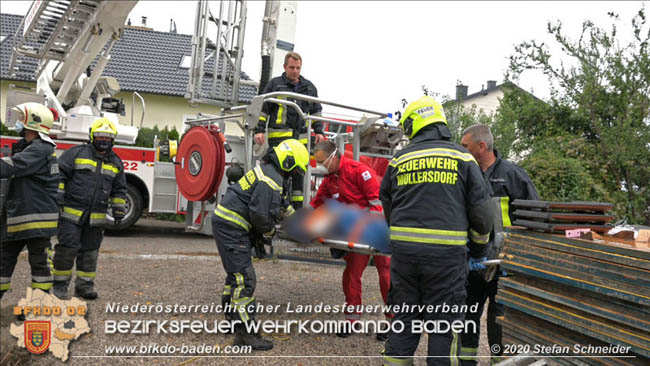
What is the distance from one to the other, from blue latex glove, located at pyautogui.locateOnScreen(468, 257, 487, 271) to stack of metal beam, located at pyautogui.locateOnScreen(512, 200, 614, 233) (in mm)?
344

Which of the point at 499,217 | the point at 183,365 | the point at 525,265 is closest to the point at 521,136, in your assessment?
the point at 499,217

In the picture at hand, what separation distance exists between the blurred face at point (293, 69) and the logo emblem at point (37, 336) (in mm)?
3184

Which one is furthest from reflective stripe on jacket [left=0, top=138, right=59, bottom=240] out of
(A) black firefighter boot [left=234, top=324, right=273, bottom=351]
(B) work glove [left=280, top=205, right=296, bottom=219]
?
(B) work glove [left=280, top=205, right=296, bottom=219]

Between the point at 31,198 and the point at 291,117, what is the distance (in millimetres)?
2481

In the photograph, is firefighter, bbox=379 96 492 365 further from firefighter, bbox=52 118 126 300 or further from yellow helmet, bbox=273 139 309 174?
firefighter, bbox=52 118 126 300

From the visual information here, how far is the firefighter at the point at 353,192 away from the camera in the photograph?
4.40 meters

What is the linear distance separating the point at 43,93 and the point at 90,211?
521 cm

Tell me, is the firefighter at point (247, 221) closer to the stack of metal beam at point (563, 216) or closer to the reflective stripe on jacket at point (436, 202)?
the reflective stripe on jacket at point (436, 202)

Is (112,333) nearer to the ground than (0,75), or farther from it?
nearer to the ground

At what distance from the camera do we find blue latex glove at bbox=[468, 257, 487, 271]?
3.24 meters

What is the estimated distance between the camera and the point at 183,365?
3.61 meters

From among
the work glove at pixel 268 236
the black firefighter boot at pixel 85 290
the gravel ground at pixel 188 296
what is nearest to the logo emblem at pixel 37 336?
the gravel ground at pixel 188 296

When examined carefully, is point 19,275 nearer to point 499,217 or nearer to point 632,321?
point 499,217

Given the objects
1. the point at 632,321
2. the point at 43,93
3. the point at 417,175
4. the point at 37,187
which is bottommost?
the point at 632,321
